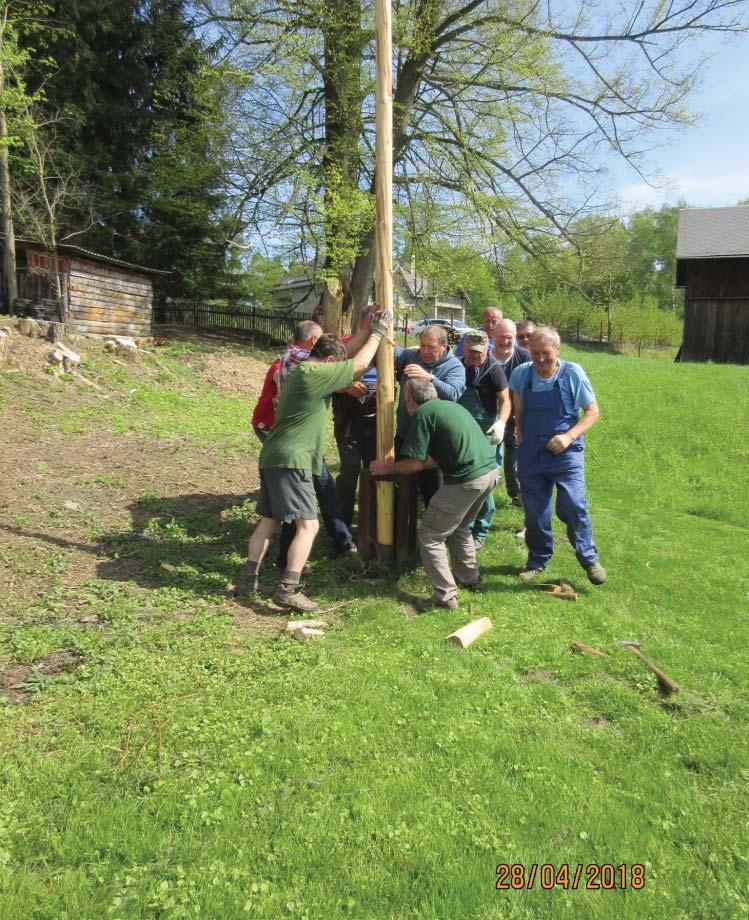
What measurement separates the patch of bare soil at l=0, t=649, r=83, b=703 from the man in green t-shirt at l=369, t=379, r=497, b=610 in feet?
8.03

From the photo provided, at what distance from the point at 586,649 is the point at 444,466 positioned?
1.61 meters

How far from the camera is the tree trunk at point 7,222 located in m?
13.4

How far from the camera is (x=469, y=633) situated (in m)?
4.45

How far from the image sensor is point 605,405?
13.7 metres

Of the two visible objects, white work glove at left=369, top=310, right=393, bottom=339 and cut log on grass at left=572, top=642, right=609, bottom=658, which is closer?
cut log on grass at left=572, top=642, right=609, bottom=658

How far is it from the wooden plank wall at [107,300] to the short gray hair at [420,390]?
36.3ft

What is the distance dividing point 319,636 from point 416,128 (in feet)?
50.7

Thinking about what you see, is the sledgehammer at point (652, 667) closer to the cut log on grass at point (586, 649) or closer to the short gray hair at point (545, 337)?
the cut log on grass at point (586, 649)

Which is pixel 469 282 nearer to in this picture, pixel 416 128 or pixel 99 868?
pixel 416 128

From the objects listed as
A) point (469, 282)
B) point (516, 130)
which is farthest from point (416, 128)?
point (469, 282)

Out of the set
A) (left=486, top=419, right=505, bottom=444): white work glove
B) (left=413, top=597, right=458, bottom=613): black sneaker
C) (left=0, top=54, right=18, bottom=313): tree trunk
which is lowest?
(left=413, top=597, right=458, bottom=613): black sneaker

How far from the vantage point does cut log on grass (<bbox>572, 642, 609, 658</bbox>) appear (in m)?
4.25
